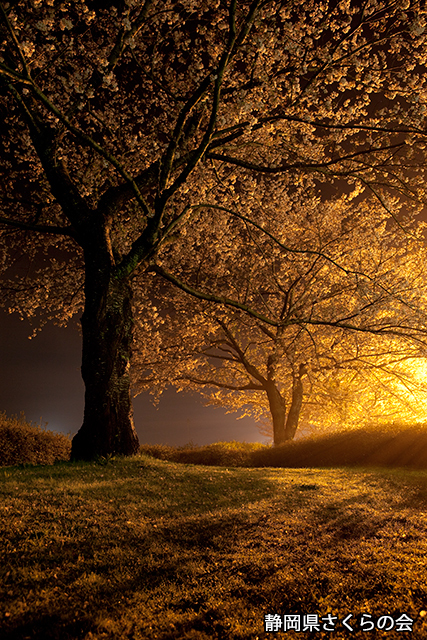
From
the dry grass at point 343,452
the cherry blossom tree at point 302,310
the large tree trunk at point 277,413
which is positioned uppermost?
the cherry blossom tree at point 302,310

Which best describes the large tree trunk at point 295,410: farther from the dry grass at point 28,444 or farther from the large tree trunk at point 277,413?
the dry grass at point 28,444

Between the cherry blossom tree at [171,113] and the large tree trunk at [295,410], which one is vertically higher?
the cherry blossom tree at [171,113]

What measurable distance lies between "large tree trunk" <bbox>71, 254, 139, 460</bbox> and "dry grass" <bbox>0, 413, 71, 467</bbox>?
6529 millimetres

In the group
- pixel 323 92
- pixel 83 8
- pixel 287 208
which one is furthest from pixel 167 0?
pixel 287 208

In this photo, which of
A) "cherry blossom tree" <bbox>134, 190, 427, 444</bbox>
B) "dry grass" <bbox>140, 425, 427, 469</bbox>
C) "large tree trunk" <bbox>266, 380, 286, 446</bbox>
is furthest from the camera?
"large tree trunk" <bbox>266, 380, 286, 446</bbox>

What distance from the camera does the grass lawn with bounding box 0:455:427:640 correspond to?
3234 millimetres

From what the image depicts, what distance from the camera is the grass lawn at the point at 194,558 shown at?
3.23 meters

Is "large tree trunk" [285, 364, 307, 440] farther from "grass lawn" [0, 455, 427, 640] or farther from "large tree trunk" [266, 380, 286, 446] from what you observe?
"grass lawn" [0, 455, 427, 640]

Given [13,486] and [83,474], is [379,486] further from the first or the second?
[13,486]

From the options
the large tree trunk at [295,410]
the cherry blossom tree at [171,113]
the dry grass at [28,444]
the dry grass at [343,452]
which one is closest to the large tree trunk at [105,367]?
the cherry blossom tree at [171,113]

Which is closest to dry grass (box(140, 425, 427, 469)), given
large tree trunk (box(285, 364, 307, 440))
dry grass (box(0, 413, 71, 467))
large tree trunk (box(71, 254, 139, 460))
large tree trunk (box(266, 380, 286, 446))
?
large tree trunk (box(266, 380, 286, 446))

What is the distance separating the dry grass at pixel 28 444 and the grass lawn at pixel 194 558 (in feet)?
26.1

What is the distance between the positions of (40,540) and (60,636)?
2.00 meters

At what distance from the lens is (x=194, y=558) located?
454 cm
